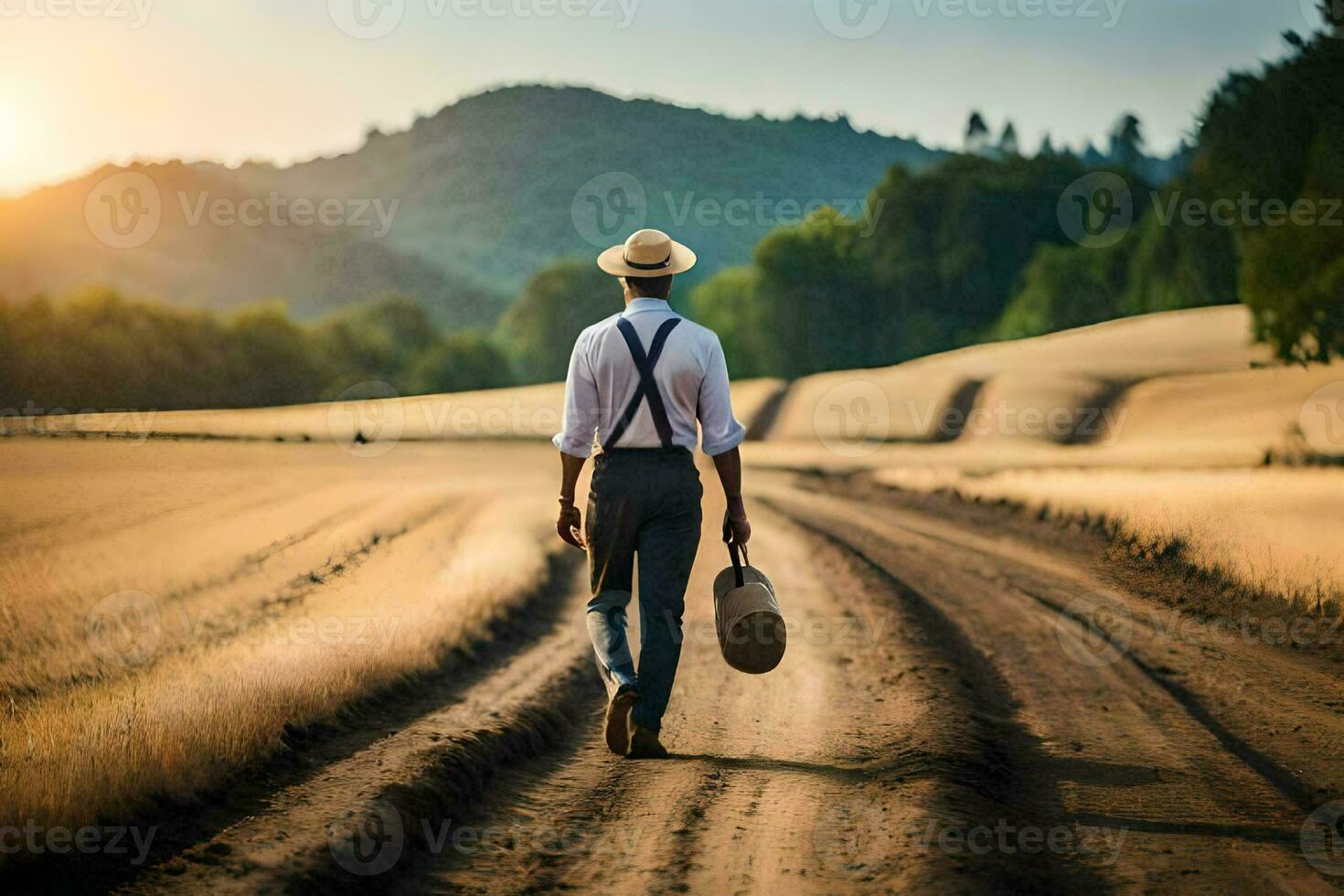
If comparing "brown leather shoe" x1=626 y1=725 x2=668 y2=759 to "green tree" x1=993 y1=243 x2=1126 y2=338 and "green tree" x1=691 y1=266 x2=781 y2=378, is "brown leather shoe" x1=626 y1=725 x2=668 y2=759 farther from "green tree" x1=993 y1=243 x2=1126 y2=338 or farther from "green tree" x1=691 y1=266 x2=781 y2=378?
"green tree" x1=691 y1=266 x2=781 y2=378

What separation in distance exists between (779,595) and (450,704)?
5.96 m

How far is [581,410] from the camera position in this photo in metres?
6.20

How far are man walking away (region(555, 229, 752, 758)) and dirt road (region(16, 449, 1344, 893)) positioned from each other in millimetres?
490

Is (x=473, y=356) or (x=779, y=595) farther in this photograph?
(x=473, y=356)

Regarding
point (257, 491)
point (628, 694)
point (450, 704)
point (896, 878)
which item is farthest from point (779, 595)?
point (257, 491)

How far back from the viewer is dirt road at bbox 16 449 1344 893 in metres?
4.57

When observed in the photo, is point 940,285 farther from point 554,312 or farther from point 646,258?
point 646,258

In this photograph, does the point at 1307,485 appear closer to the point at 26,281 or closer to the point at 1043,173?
the point at 26,281

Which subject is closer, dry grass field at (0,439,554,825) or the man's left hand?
dry grass field at (0,439,554,825)

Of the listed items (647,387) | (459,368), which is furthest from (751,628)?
(459,368)

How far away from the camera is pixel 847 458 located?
36.8m

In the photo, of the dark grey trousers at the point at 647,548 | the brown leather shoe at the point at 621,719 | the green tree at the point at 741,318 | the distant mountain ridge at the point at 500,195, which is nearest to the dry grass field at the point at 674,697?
the brown leather shoe at the point at 621,719

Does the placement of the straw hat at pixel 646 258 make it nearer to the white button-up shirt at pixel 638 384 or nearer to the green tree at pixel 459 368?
the white button-up shirt at pixel 638 384

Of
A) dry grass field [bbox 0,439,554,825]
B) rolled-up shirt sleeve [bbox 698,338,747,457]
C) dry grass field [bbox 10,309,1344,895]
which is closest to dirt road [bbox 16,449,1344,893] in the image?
dry grass field [bbox 10,309,1344,895]
